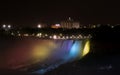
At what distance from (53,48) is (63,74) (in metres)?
16.8

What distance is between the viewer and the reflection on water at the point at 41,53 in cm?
3005

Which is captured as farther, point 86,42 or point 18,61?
point 86,42

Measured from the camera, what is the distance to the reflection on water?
30047 mm

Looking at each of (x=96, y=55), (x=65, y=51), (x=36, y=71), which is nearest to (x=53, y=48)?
(x=65, y=51)

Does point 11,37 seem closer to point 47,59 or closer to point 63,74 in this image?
point 47,59

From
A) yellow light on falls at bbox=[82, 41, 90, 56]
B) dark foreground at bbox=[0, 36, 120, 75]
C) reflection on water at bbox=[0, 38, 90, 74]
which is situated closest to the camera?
dark foreground at bbox=[0, 36, 120, 75]

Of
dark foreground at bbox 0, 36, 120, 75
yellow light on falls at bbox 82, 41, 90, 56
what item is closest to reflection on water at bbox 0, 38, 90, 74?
yellow light on falls at bbox 82, 41, 90, 56

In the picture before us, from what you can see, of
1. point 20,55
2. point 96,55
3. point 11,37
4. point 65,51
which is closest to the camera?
point 96,55

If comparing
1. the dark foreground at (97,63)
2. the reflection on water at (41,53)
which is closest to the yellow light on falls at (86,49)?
the reflection on water at (41,53)

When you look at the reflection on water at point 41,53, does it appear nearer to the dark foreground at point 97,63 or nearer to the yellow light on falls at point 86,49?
the yellow light on falls at point 86,49

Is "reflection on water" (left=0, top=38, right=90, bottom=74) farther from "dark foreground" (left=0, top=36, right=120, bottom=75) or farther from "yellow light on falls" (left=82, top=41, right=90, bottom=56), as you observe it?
"dark foreground" (left=0, top=36, right=120, bottom=75)

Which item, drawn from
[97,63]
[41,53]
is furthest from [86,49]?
[97,63]

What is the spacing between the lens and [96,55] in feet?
105

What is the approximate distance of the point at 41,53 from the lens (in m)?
35.3
